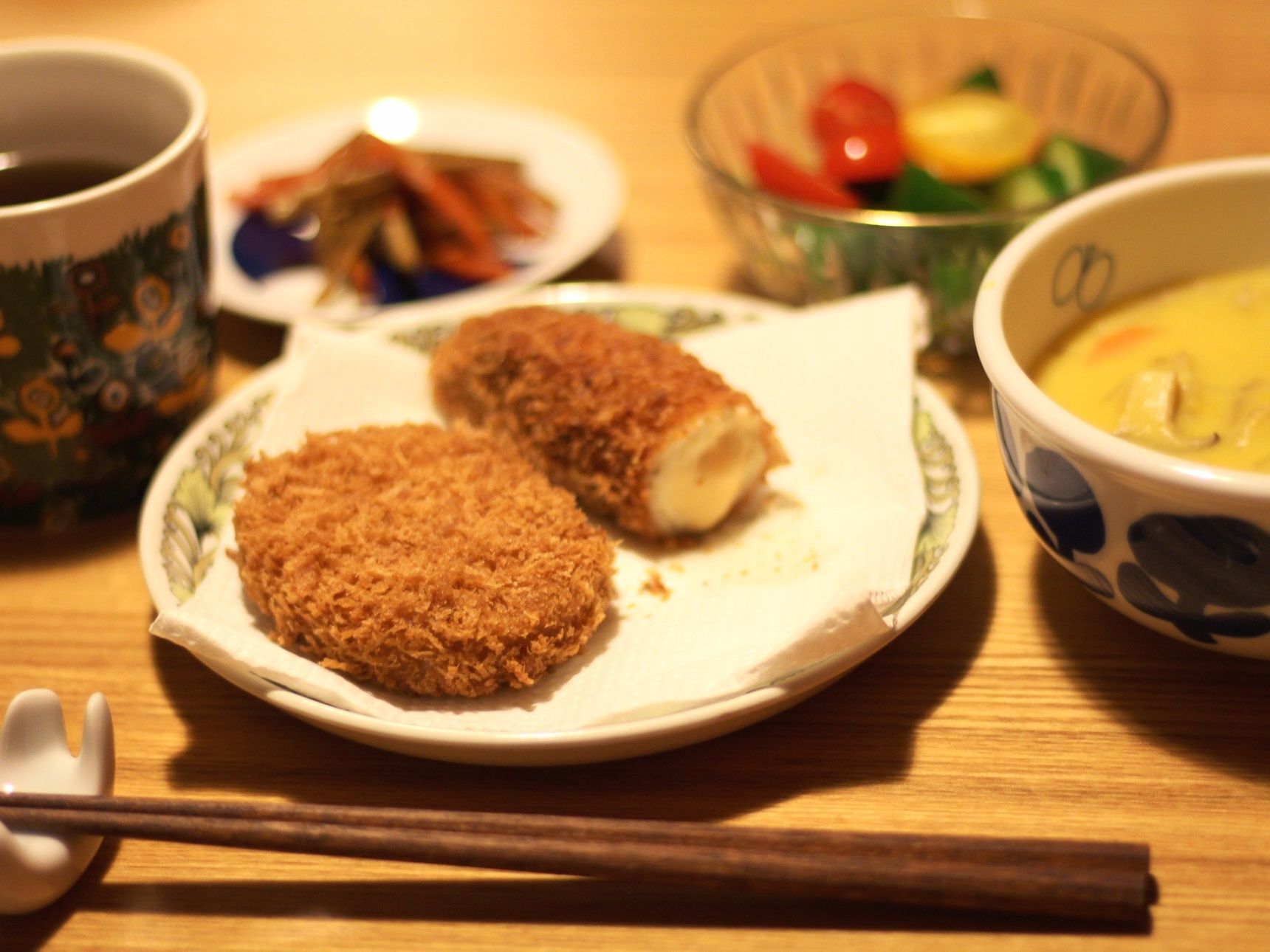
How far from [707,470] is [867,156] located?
2.79 ft

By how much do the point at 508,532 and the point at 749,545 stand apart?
0.35 meters

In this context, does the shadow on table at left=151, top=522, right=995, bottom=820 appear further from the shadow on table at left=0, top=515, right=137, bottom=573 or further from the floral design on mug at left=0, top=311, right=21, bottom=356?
the floral design on mug at left=0, top=311, right=21, bottom=356

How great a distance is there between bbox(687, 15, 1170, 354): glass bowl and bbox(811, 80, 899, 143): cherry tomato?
14 centimetres

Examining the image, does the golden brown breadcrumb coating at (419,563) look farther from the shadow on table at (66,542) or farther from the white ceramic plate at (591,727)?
the shadow on table at (66,542)

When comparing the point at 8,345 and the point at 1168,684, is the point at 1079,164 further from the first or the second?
the point at 8,345

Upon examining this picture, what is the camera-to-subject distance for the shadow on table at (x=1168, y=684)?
1.31m

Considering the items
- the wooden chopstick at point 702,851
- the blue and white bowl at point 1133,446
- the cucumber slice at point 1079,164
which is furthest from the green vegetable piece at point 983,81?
the wooden chopstick at point 702,851

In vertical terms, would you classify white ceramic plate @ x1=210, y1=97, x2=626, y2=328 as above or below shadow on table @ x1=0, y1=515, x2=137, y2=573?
above

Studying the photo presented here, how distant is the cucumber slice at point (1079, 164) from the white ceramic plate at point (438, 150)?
2.72 feet

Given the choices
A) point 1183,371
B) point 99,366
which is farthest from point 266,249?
point 1183,371

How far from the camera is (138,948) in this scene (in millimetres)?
Result: 1158

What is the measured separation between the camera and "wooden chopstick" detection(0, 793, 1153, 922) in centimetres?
108

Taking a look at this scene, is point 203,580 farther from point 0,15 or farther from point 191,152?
point 0,15

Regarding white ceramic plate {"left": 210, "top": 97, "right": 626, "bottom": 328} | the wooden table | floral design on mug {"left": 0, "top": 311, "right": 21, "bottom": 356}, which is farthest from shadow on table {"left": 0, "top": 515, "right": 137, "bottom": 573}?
white ceramic plate {"left": 210, "top": 97, "right": 626, "bottom": 328}
